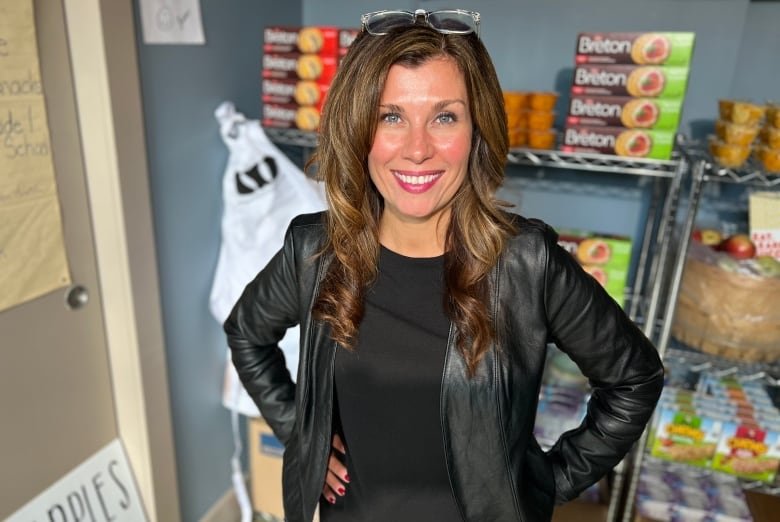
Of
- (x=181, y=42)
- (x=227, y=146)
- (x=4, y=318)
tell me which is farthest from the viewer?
(x=227, y=146)

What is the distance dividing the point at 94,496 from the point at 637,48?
1910mm

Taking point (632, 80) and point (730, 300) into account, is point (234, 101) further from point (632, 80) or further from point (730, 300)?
point (730, 300)

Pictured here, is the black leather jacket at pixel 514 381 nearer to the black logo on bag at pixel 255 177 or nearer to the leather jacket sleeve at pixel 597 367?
the leather jacket sleeve at pixel 597 367

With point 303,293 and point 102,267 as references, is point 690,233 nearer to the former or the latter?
point 303,293

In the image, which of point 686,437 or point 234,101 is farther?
point 234,101

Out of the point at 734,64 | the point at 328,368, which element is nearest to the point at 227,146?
the point at 328,368

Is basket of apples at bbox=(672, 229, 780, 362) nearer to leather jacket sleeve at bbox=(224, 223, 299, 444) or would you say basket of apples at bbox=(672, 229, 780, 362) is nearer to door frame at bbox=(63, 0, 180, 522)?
leather jacket sleeve at bbox=(224, 223, 299, 444)

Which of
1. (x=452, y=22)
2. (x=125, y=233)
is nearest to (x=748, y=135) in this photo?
(x=452, y=22)

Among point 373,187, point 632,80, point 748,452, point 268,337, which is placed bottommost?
point 748,452

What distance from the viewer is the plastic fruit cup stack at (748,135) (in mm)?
1442

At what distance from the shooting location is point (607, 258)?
1663mm

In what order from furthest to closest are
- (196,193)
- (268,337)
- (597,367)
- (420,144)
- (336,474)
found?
(196,193) < (268,337) < (336,474) < (597,367) < (420,144)

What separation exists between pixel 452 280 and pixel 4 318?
1076 millimetres

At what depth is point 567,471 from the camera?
118 cm
